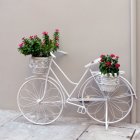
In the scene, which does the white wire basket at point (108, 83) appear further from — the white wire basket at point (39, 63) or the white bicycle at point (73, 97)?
the white wire basket at point (39, 63)

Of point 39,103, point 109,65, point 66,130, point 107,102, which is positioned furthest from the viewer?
point 39,103

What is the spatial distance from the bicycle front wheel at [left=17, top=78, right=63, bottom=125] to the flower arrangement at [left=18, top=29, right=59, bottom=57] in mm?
472

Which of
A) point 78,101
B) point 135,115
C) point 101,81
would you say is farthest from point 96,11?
point 135,115

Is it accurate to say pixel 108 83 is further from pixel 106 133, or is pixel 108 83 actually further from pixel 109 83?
pixel 106 133


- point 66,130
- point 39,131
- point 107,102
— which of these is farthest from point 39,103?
point 107,102

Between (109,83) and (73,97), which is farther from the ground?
(109,83)

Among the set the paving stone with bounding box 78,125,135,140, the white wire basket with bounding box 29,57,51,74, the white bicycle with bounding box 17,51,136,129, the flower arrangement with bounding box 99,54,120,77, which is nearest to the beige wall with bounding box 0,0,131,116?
the white bicycle with bounding box 17,51,136,129

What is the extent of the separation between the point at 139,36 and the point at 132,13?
0.35m

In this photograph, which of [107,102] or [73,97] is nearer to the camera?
[107,102]

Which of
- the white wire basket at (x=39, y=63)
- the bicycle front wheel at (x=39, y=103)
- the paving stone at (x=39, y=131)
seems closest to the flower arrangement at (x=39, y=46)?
the white wire basket at (x=39, y=63)

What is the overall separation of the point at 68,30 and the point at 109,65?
966 mm

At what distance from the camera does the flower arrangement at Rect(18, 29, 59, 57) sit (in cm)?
421

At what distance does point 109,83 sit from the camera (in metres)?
3.95

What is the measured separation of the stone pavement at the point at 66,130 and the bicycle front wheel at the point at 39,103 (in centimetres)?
15
